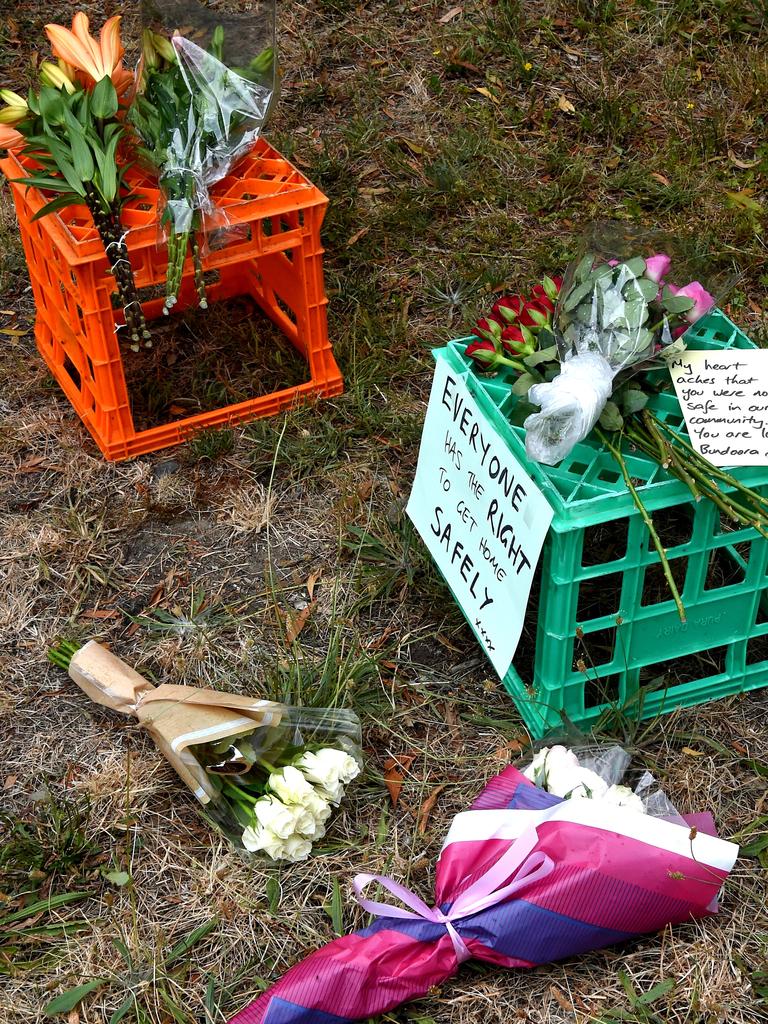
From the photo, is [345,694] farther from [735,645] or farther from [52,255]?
[52,255]

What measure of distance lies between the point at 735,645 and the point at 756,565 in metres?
0.21

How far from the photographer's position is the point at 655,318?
214cm

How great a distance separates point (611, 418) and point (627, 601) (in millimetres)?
341

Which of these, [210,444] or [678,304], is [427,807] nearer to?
[678,304]

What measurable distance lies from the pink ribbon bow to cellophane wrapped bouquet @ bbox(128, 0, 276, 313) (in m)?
1.45

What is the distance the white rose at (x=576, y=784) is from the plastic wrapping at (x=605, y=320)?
55 cm

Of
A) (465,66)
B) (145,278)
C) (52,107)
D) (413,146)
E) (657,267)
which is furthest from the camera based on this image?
(465,66)

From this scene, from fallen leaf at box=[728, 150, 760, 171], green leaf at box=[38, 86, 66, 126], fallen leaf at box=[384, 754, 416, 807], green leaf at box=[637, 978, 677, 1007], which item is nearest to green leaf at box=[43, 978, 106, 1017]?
fallen leaf at box=[384, 754, 416, 807]

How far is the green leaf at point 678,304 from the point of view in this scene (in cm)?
211

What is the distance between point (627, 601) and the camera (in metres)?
2.14

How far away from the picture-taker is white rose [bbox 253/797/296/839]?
2.05m

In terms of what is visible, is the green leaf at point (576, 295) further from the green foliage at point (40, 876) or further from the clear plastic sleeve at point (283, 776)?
the green foliage at point (40, 876)

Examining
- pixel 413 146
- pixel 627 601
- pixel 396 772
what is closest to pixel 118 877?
pixel 396 772

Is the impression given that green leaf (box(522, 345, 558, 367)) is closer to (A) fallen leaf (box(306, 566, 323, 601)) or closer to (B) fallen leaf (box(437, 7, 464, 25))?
(A) fallen leaf (box(306, 566, 323, 601))
